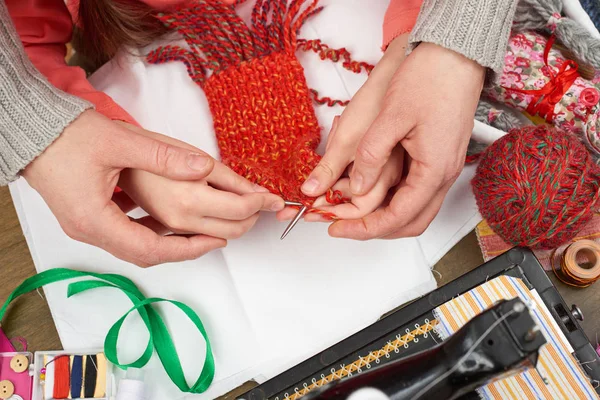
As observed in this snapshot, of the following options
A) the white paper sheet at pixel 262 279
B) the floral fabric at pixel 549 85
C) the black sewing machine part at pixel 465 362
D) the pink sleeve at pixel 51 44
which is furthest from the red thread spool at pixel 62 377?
the floral fabric at pixel 549 85

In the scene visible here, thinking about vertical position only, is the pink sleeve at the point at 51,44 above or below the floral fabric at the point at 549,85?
above

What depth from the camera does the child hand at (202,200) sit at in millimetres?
661

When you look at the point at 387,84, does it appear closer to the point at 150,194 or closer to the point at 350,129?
the point at 350,129

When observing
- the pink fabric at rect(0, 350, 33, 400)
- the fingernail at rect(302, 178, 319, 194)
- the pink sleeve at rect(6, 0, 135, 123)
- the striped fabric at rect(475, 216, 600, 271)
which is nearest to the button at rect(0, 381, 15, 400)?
the pink fabric at rect(0, 350, 33, 400)

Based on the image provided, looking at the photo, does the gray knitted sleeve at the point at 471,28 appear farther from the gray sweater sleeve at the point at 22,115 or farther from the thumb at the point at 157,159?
the gray sweater sleeve at the point at 22,115

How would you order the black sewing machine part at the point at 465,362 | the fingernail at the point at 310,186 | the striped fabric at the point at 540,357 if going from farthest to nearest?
1. the fingernail at the point at 310,186
2. the striped fabric at the point at 540,357
3. the black sewing machine part at the point at 465,362

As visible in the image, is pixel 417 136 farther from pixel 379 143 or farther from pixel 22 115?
pixel 22 115

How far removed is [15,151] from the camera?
0.64 meters

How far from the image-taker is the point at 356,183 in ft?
2.24

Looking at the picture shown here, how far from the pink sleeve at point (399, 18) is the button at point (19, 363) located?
738mm

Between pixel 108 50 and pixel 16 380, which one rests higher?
pixel 108 50

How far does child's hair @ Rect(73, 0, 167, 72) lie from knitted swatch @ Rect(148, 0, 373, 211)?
42 mm

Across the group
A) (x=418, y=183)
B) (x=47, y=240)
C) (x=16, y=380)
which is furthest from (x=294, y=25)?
(x=16, y=380)

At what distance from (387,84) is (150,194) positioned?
352mm
